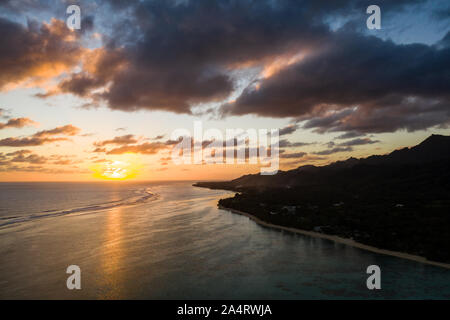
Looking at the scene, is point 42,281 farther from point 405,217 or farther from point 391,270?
point 405,217

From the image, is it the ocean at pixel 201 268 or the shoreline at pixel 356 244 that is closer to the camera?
the ocean at pixel 201 268

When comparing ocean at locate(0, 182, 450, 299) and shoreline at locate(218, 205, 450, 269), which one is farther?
shoreline at locate(218, 205, 450, 269)

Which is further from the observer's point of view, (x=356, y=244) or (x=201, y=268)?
(x=356, y=244)

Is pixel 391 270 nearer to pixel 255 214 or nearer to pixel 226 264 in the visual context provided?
pixel 226 264

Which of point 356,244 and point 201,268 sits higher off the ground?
point 201,268
